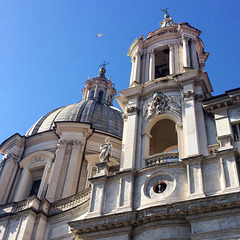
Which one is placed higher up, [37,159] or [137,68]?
[137,68]

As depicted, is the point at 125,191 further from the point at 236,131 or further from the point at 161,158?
the point at 236,131

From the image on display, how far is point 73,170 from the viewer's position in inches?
974

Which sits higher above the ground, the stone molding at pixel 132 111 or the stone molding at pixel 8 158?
the stone molding at pixel 8 158

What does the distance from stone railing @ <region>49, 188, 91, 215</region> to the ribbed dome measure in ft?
32.9

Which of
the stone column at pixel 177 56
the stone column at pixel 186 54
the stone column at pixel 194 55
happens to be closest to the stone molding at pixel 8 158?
the stone column at pixel 177 56

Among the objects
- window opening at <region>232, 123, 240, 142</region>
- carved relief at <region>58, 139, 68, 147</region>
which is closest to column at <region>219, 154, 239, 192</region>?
window opening at <region>232, 123, 240, 142</region>

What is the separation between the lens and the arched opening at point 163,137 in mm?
20956

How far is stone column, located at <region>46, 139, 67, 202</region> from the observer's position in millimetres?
23453

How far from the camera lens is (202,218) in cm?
1372

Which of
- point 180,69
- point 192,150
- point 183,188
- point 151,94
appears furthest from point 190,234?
point 180,69

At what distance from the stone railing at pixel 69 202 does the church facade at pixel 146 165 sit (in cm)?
5

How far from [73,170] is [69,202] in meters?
4.50

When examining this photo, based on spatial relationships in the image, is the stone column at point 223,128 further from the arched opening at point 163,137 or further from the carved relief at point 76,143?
the carved relief at point 76,143

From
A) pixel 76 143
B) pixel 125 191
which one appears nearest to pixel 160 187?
pixel 125 191
